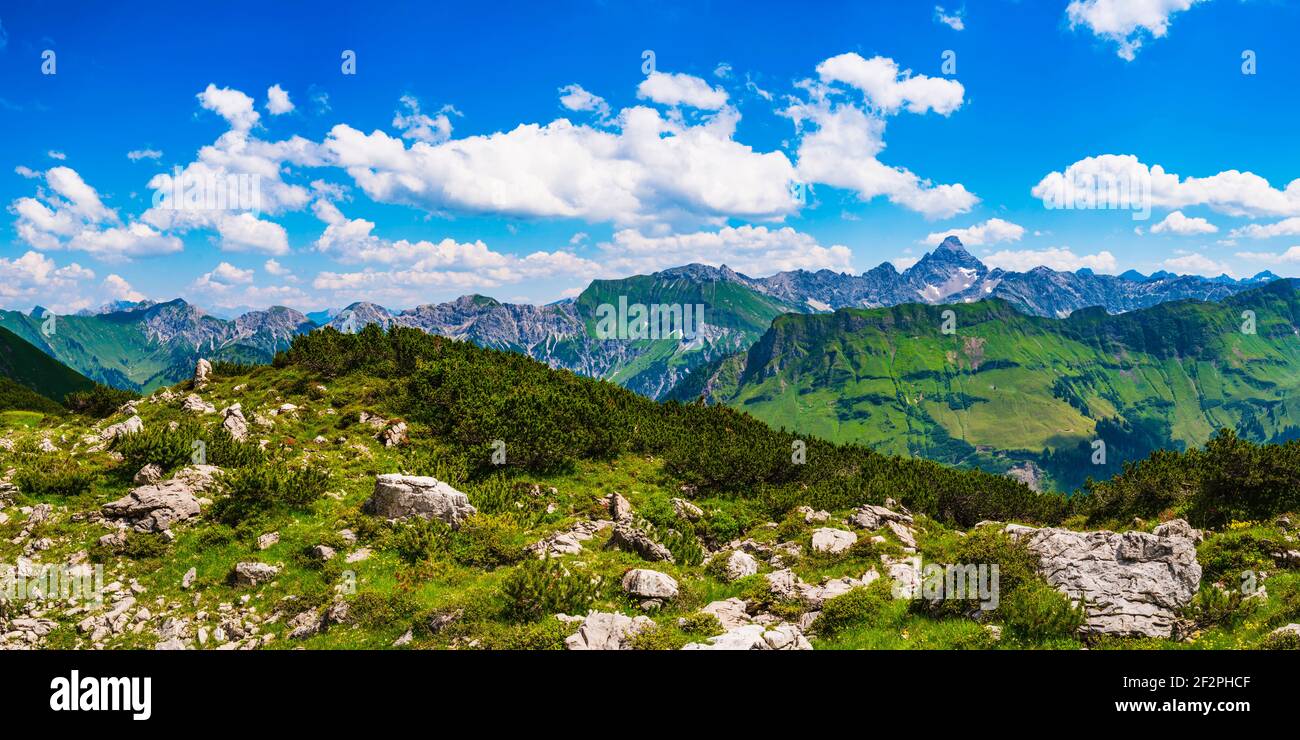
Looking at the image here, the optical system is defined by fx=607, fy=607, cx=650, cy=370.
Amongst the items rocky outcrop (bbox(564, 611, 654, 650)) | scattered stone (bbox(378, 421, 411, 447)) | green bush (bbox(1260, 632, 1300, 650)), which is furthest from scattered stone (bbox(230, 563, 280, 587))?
green bush (bbox(1260, 632, 1300, 650))

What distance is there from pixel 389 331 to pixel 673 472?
99.1 ft

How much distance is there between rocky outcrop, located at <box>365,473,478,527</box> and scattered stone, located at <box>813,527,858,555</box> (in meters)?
14.9

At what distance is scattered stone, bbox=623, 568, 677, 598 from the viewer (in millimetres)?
19516

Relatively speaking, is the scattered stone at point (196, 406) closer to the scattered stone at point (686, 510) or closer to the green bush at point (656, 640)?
the scattered stone at point (686, 510)

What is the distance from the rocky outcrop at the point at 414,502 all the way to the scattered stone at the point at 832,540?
1488cm

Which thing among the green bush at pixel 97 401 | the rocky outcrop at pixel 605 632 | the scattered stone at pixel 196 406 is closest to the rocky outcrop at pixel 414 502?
the rocky outcrop at pixel 605 632

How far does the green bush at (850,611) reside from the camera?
18.0m

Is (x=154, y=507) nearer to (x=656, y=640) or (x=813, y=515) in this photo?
(x=656, y=640)

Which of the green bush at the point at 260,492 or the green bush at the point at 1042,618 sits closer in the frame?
the green bush at the point at 1042,618

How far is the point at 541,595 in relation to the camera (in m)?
18.4

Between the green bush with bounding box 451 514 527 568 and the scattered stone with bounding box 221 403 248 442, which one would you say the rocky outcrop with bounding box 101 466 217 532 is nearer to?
the scattered stone with bounding box 221 403 248 442

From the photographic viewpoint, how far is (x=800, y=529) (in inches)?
1129
